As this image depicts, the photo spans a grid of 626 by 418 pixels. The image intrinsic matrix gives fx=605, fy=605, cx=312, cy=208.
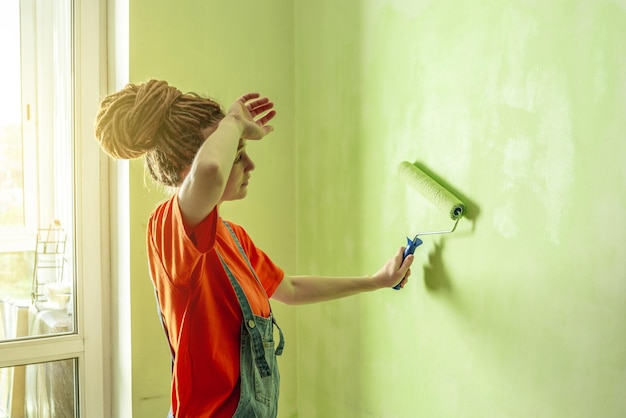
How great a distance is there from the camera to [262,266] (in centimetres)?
135

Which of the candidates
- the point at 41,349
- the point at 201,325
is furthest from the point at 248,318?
the point at 41,349

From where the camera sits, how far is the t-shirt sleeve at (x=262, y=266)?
133 centimetres

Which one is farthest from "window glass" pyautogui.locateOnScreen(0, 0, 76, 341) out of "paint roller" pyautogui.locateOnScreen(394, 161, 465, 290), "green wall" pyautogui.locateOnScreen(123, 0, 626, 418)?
"paint roller" pyautogui.locateOnScreen(394, 161, 465, 290)

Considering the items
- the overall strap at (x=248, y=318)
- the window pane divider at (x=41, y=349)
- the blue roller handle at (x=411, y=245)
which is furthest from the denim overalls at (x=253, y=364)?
the window pane divider at (x=41, y=349)

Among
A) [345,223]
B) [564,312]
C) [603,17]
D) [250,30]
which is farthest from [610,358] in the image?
[250,30]

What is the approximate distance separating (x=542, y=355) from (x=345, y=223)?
25.9 inches

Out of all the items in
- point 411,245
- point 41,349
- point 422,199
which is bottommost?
point 41,349

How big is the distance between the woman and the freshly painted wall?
38cm

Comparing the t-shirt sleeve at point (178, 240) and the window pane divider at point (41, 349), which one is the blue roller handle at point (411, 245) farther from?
the window pane divider at point (41, 349)

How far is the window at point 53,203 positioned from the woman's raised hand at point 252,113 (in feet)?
2.30

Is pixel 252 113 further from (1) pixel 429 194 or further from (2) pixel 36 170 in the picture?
(2) pixel 36 170

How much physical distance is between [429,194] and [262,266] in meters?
0.40

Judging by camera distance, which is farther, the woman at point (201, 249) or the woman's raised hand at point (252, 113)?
the woman's raised hand at point (252, 113)

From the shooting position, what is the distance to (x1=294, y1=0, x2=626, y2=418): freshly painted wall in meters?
1.01
